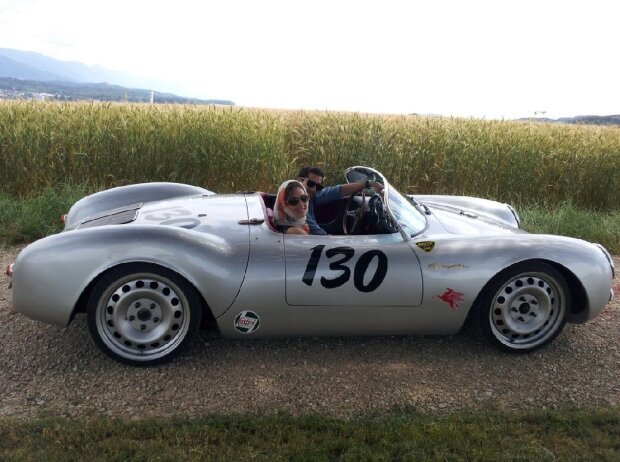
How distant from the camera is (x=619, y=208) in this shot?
9398 mm

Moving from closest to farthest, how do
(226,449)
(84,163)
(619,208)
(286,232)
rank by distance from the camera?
(226,449)
(286,232)
(84,163)
(619,208)

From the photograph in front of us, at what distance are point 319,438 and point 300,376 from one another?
740 mm

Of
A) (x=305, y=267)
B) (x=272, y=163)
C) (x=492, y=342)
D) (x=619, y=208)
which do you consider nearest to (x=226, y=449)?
(x=305, y=267)

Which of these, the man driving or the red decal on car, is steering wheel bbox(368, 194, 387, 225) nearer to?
the man driving

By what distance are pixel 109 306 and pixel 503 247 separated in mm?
2696

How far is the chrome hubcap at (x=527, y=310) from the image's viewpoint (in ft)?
12.6

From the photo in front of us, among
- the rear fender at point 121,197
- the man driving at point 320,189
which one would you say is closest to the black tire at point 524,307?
the man driving at point 320,189

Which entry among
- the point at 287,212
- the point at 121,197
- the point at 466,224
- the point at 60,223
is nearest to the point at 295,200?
the point at 287,212

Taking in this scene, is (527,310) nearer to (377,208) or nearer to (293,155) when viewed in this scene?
(377,208)

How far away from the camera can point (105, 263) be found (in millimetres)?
3379

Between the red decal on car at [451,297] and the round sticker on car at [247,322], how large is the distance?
1.23m

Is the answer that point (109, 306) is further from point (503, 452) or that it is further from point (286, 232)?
point (503, 452)

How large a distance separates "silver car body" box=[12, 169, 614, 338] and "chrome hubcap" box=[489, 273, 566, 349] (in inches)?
6.1

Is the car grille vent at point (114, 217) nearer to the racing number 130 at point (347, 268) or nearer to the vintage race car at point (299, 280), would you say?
the vintage race car at point (299, 280)
